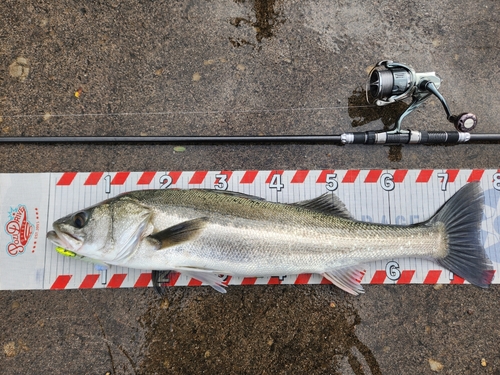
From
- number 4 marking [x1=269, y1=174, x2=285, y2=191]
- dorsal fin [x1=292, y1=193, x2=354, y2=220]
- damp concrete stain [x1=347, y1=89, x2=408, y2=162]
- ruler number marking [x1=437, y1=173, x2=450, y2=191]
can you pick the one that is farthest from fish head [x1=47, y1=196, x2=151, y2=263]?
ruler number marking [x1=437, y1=173, x2=450, y2=191]

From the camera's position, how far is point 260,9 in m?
3.08

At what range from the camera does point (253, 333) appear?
2766 mm

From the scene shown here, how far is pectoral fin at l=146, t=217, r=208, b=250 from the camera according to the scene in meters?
2.35

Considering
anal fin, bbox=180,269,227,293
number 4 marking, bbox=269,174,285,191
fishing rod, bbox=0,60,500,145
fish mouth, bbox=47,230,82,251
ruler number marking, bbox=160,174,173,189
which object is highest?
fishing rod, bbox=0,60,500,145

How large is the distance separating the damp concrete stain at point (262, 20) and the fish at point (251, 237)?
57.6 inches

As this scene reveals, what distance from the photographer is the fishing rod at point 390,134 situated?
2.63 meters

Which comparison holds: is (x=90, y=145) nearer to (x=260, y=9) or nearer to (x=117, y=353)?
(x=117, y=353)

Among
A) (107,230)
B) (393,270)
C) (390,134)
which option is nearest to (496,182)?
(390,134)

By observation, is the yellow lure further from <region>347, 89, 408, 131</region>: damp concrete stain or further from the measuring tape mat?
<region>347, 89, 408, 131</region>: damp concrete stain

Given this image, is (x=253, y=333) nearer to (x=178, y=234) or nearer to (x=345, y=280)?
(x=345, y=280)

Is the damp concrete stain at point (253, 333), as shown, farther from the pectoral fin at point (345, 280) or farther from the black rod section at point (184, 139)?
the black rod section at point (184, 139)

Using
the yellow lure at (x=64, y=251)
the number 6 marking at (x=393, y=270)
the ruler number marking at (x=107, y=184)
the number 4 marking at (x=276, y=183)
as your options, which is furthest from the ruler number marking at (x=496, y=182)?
the yellow lure at (x=64, y=251)

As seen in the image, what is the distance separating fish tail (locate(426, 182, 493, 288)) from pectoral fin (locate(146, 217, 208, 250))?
1746mm

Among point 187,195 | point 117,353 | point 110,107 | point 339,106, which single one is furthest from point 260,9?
point 117,353
